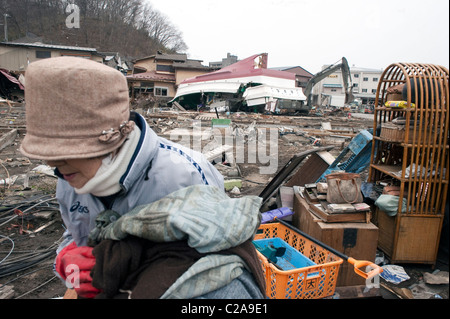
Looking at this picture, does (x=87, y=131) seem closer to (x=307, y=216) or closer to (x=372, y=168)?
(x=307, y=216)

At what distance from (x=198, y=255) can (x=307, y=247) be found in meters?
2.27

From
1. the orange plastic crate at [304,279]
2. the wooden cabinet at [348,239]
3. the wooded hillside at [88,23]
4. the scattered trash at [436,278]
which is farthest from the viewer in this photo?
the wooded hillside at [88,23]

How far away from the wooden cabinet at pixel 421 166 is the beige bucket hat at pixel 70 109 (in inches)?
134

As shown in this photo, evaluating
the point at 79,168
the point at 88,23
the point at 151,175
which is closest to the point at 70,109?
the point at 79,168

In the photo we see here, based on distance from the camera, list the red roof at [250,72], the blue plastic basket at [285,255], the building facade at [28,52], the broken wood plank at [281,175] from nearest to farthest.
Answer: the blue plastic basket at [285,255]
the broken wood plank at [281,175]
the red roof at [250,72]
the building facade at [28,52]

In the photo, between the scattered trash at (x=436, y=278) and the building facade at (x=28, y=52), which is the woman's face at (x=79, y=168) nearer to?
the scattered trash at (x=436, y=278)

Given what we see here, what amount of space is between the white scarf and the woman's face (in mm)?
19

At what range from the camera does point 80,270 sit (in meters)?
1.08

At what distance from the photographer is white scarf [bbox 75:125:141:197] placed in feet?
3.67

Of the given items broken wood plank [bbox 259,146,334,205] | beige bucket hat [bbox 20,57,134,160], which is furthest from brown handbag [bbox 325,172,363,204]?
beige bucket hat [bbox 20,57,134,160]

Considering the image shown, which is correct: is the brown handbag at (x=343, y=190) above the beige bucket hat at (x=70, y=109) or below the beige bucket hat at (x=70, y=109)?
below

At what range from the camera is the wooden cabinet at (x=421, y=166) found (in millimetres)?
3342

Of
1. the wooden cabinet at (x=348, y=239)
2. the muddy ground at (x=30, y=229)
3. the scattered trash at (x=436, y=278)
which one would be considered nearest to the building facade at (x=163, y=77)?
the muddy ground at (x=30, y=229)
